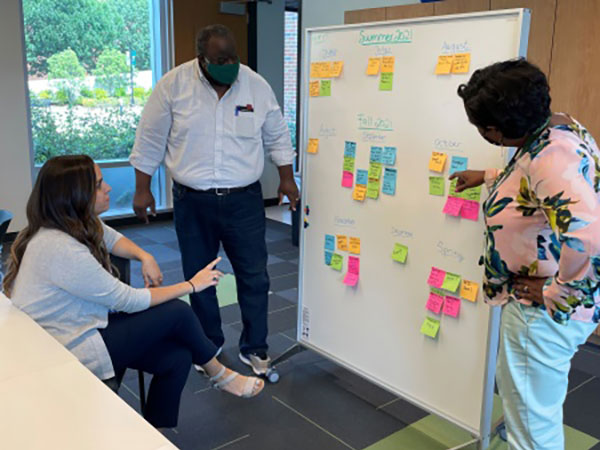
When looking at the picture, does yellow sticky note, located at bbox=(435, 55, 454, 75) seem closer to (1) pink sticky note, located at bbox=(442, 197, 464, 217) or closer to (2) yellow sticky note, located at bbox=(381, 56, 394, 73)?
(2) yellow sticky note, located at bbox=(381, 56, 394, 73)

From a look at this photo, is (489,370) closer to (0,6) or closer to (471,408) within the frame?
(471,408)

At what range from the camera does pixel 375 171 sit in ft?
7.30

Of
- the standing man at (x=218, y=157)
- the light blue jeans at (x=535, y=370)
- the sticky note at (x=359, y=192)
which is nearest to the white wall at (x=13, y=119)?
the standing man at (x=218, y=157)

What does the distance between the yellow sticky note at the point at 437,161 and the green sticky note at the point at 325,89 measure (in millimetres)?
590

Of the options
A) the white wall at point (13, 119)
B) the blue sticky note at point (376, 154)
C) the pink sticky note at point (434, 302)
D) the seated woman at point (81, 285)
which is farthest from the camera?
the white wall at point (13, 119)

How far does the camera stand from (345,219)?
7.87ft

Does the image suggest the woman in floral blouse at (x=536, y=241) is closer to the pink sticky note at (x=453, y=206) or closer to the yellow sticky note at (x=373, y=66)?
the pink sticky note at (x=453, y=206)

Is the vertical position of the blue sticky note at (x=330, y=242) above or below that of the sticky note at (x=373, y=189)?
below

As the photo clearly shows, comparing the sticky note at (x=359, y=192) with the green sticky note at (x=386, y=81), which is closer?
the green sticky note at (x=386, y=81)

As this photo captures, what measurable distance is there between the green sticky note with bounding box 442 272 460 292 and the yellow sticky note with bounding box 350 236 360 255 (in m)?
0.43

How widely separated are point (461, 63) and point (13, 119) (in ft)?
13.6

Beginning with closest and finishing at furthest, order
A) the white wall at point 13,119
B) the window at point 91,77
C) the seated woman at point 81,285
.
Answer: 1. the seated woman at point 81,285
2. the white wall at point 13,119
3. the window at point 91,77

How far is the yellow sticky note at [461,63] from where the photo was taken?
6.10 ft

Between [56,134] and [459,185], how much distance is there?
435cm
